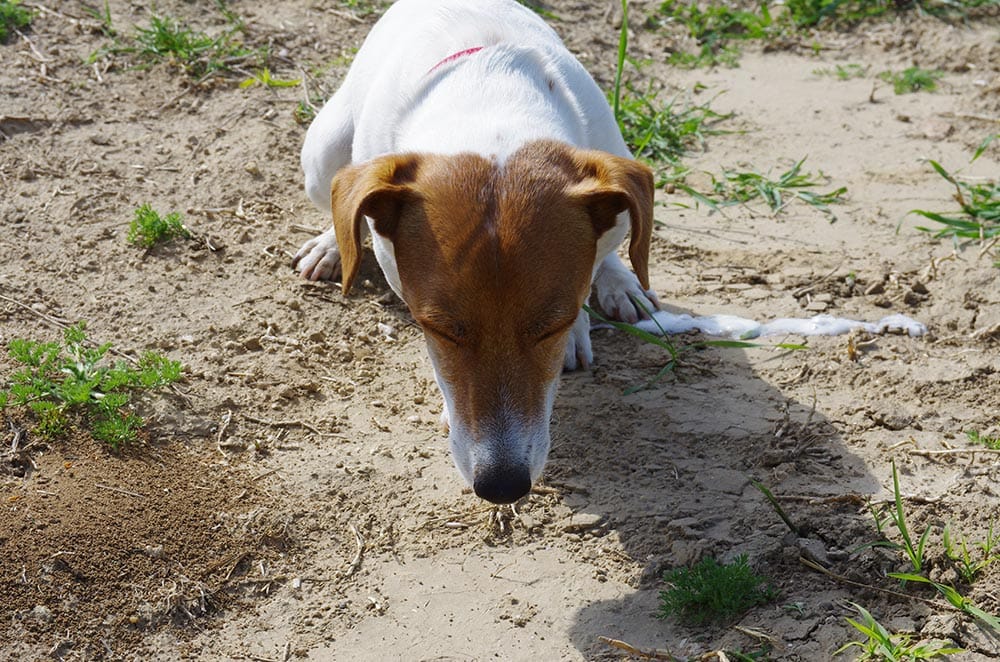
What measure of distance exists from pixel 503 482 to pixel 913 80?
526 centimetres

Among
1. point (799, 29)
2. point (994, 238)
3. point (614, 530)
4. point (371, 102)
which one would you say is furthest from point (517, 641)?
point (799, 29)

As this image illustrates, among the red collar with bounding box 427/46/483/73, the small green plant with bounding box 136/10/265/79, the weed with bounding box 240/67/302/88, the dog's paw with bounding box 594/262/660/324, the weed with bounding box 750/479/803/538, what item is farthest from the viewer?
the small green plant with bounding box 136/10/265/79

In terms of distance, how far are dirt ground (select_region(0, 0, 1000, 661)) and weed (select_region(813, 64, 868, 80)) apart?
2.45 feet

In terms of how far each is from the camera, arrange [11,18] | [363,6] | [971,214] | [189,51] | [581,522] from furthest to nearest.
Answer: [363,6]
[11,18]
[189,51]
[971,214]
[581,522]

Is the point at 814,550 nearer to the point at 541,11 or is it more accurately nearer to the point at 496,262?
the point at 496,262

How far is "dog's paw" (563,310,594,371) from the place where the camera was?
4680mm

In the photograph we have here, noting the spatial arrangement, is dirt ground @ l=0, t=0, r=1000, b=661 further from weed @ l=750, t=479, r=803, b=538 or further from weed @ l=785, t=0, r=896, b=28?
weed @ l=785, t=0, r=896, b=28

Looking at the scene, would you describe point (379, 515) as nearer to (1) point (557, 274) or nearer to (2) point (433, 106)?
(1) point (557, 274)

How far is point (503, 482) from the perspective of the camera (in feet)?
10.9

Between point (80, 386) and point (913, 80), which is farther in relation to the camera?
point (913, 80)

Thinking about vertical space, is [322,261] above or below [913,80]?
below

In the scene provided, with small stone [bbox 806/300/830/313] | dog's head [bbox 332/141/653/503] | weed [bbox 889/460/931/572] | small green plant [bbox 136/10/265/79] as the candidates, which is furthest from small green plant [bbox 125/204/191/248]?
weed [bbox 889/460/931/572]

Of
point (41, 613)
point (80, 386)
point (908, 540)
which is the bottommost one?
point (41, 613)

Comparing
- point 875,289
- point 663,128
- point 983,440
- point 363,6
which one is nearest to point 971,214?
point 875,289
